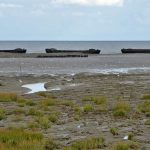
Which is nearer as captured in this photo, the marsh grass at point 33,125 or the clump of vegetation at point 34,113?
the marsh grass at point 33,125

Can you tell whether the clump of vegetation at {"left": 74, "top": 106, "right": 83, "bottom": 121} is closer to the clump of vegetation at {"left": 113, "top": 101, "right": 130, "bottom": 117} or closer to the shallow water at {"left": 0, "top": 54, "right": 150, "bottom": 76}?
the clump of vegetation at {"left": 113, "top": 101, "right": 130, "bottom": 117}

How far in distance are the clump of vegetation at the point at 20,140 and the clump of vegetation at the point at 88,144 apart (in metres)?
0.88

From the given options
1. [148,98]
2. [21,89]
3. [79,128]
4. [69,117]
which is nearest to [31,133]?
[79,128]

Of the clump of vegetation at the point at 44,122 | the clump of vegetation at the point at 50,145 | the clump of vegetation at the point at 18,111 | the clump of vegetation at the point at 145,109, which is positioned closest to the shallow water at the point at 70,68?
the clump of vegetation at the point at 145,109

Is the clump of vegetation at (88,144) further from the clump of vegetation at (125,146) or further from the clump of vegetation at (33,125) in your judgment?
the clump of vegetation at (33,125)

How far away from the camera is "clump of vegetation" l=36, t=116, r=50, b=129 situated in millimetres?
16711

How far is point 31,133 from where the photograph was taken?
14328 mm

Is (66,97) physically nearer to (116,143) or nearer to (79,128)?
(79,128)

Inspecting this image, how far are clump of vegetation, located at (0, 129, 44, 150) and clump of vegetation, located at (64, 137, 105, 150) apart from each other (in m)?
0.88

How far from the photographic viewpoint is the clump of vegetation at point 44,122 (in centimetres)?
1671

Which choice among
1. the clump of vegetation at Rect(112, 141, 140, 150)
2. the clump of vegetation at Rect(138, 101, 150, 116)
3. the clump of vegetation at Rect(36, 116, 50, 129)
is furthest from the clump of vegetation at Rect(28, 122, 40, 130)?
the clump of vegetation at Rect(138, 101, 150, 116)

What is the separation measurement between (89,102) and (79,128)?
9076 mm

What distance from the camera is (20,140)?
13414 mm

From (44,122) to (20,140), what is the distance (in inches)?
150
